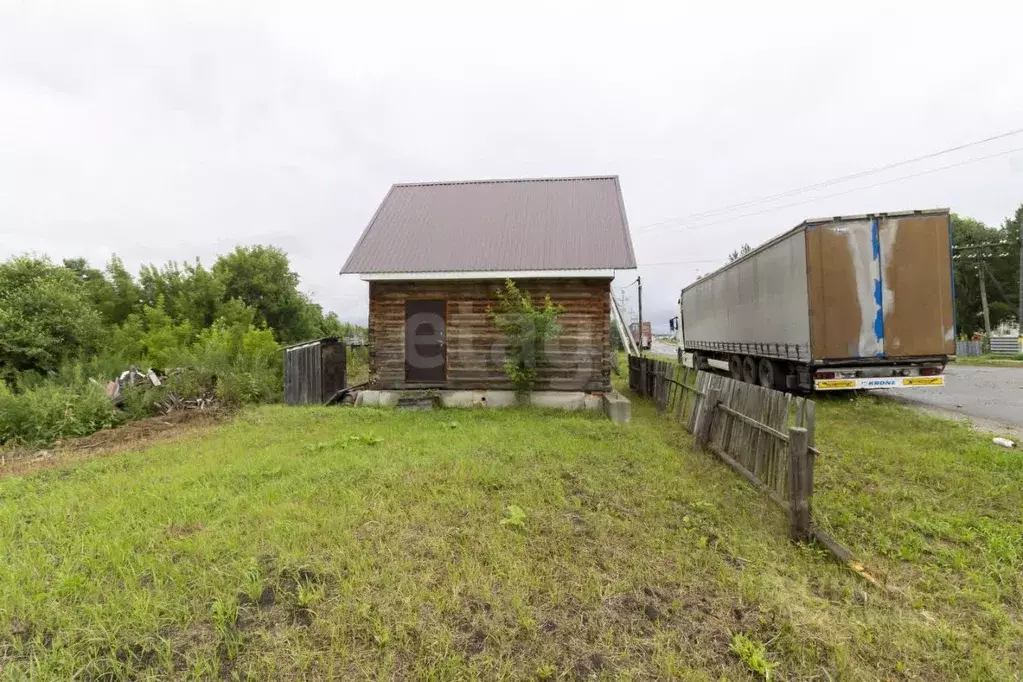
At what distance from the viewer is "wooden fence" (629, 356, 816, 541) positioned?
4.01 meters

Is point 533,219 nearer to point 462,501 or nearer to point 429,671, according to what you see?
point 462,501

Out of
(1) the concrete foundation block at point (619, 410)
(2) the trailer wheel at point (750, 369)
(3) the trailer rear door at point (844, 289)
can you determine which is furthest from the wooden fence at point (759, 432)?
(2) the trailer wheel at point (750, 369)

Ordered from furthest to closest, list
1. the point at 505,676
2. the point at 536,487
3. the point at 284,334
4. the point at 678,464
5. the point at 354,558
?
1. the point at 284,334
2. the point at 678,464
3. the point at 536,487
4. the point at 354,558
5. the point at 505,676

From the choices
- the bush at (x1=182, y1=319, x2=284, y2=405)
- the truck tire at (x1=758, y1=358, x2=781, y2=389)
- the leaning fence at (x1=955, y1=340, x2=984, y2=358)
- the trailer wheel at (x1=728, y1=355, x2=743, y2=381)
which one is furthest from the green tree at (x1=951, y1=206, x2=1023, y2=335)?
the bush at (x1=182, y1=319, x2=284, y2=405)

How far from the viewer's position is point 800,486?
3.98 meters

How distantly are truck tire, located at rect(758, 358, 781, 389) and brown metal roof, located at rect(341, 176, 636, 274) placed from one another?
4652 millimetres

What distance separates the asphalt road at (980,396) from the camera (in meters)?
9.01

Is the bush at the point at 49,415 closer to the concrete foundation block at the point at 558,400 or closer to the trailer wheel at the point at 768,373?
the concrete foundation block at the point at 558,400

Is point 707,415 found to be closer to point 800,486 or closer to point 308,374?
point 800,486

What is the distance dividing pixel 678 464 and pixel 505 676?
4344 mm

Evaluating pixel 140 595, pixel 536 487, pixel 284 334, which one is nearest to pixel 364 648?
pixel 140 595

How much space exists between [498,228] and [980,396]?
12.6 metres

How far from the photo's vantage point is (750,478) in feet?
17.4

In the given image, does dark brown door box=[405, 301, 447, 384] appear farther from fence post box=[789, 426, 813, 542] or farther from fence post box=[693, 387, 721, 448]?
fence post box=[789, 426, 813, 542]
